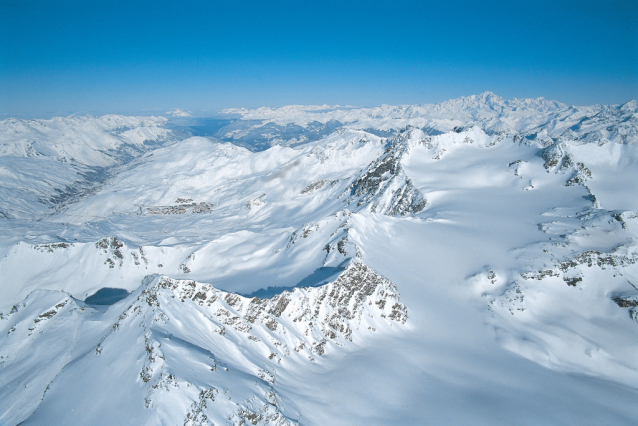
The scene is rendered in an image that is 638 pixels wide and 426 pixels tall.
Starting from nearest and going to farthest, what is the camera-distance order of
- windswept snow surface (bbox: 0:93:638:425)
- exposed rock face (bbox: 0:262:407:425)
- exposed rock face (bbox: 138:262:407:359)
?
exposed rock face (bbox: 0:262:407:425)
windswept snow surface (bbox: 0:93:638:425)
exposed rock face (bbox: 138:262:407:359)

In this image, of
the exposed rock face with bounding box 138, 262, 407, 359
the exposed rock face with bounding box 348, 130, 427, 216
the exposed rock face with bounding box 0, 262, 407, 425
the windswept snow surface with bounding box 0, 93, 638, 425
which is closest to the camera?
the exposed rock face with bounding box 0, 262, 407, 425

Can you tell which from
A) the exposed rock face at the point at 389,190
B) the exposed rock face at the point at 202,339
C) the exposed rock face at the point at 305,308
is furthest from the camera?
the exposed rock face at the point at 389,190

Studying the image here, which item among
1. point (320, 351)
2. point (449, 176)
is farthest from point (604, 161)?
point (320, 351)

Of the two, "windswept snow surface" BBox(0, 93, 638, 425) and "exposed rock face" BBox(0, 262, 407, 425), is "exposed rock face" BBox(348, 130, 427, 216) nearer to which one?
"windswept snow surface" BBox(0, 93, 638, 425)

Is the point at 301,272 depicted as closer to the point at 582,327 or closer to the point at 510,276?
the point at 510,276

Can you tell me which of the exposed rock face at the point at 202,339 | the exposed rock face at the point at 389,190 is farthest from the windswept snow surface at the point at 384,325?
the exposed rock face at the point at 389,190

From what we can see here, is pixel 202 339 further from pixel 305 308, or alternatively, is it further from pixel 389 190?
pixel 389 190

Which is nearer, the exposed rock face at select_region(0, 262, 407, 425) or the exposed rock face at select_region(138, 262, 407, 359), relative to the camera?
the exposed rock face at select_region(0, 262, 407, 425)

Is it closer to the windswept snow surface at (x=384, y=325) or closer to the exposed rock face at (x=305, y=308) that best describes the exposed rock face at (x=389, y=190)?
the windswept snow surface at (x=384, y=325)

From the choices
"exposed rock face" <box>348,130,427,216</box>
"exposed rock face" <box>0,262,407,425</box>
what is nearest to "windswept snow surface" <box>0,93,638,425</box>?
"exposed rock face" <box>0,262,407,425</box>
